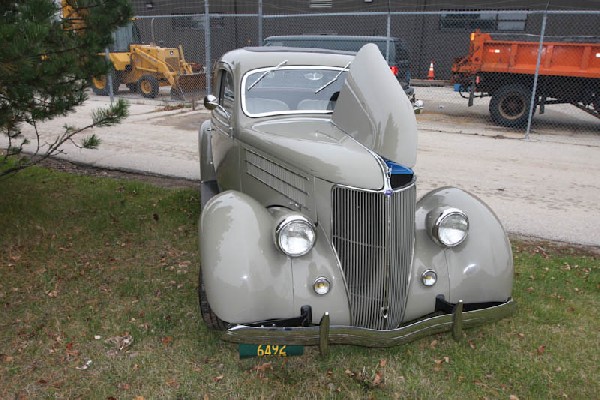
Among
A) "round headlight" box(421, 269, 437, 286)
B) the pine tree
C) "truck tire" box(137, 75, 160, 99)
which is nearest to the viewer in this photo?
"round headlight" box(421, 269, 437, 286)

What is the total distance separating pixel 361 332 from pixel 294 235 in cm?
71

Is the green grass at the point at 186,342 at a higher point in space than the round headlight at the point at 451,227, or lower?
lower

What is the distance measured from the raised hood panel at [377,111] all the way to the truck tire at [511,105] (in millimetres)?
8841

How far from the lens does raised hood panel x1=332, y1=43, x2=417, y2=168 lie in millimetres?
3453

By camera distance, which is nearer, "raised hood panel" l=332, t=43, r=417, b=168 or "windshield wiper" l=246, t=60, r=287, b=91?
"raised hood panel" l=332, t=43, r=417, b=168

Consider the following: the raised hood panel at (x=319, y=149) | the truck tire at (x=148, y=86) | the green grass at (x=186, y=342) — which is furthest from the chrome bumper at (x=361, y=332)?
the truck tire at (x=148, y=86)

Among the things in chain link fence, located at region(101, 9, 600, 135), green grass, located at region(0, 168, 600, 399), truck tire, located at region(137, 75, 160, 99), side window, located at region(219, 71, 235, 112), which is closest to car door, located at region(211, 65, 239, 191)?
side window, located at region(219, 71, 235, 112)

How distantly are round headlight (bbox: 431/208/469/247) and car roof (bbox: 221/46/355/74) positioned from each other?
2.03m

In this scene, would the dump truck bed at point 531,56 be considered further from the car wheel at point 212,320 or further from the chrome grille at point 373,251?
the car wheel at point 212,320

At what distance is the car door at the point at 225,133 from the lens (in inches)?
173

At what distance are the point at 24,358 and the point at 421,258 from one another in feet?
9.25

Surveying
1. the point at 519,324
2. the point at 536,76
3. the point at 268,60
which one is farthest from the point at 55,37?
the point at 536,76

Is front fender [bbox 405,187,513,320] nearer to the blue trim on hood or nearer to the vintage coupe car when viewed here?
the vintage coupe car

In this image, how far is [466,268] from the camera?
3.26 m
